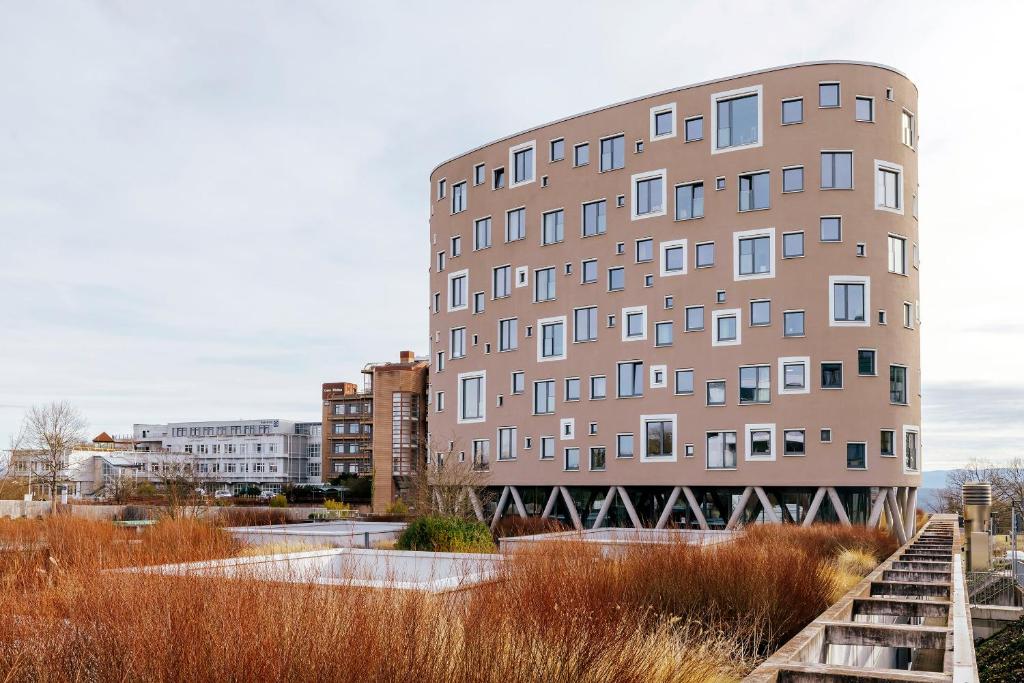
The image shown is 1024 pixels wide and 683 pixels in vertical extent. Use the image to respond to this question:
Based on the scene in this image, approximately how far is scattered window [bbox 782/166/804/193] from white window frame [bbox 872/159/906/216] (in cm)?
219

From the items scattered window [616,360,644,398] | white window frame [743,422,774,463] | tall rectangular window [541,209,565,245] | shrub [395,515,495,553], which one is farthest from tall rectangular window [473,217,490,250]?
shrub [395,515,495,553]

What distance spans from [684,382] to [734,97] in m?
9.34

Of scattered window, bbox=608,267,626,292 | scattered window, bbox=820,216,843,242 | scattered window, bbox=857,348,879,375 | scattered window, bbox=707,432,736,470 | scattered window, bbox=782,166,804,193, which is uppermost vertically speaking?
scattered window, bbox=782,166,804,193

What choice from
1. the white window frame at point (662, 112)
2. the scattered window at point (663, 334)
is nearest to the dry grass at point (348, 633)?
the scattered window at point (663, 334)

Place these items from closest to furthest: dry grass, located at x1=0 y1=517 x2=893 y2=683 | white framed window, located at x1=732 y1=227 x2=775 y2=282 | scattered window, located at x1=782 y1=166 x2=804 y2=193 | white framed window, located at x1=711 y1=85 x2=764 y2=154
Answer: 1. dry grass, located at x1=0 y1=517 x2=893 y2=683
2. scattered window, located at x1=782 y1=166 x2=804 y2=193
3. white framed window, located at x1=732 y1=227 x2=775 y2=282
4. white framed window, located at x1=711 y1=85 x2=764 y2=154

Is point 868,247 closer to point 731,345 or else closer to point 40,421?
point 731,345

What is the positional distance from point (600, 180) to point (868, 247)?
924cm

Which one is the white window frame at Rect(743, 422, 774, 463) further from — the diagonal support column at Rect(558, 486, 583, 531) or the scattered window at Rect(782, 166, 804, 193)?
the scattered window at Rect(782, 166, 804, 193)

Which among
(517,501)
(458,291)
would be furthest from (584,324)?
(517,501)

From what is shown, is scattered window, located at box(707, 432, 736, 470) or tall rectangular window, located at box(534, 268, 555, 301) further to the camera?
tall rectangular window, located at box(534, 268, 555, 301)

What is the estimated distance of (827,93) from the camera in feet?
97.0

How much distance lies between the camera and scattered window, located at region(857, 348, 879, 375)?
28.7m

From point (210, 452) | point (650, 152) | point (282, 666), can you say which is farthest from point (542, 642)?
point (210, 452)

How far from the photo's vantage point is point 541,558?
853 centimetres
